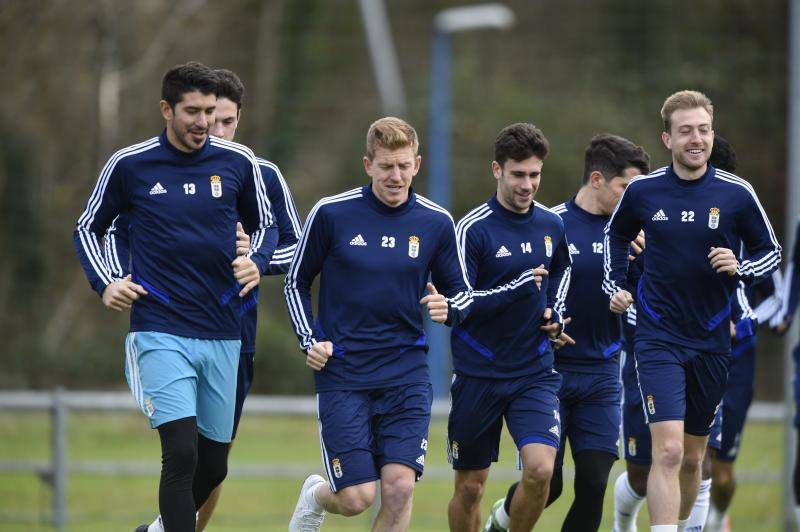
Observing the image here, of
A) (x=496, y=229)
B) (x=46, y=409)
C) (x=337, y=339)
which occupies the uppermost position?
(x=496, y=229)

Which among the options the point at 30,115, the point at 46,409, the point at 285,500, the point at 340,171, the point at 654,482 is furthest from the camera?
the point at 340,171

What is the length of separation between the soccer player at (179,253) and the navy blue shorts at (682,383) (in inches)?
90.7

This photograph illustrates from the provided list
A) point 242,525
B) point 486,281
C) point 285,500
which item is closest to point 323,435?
point 486,281

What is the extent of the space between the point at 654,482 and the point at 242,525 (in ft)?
20.3

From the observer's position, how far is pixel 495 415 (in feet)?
25.1

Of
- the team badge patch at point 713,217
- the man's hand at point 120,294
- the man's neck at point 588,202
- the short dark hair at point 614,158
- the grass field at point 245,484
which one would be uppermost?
the short dark hair at point 614,158

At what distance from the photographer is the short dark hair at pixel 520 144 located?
24.4 ft

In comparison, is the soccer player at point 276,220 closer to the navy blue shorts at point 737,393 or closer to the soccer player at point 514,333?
the soccer player at point 514,333

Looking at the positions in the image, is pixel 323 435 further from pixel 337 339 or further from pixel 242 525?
pixel 242 525

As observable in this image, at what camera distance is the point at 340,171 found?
22.7 m

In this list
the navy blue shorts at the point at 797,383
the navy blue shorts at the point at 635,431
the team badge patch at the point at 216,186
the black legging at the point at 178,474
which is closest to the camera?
the black legging at the point at 178,474

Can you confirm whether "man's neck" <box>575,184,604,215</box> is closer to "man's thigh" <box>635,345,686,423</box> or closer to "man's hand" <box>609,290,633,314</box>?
"man's hand" <box>609,290,633,314</box>

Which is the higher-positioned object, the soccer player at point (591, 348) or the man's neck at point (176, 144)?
the man's neck at point (176, 144)

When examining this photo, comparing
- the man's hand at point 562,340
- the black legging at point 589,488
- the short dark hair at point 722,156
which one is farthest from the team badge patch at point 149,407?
the short dark hair at point 722,156
